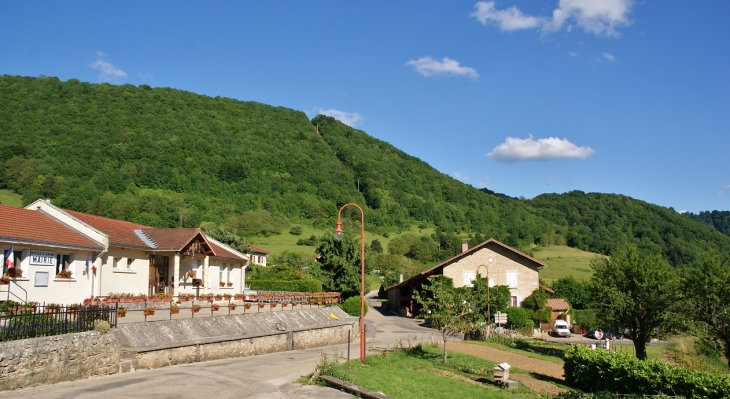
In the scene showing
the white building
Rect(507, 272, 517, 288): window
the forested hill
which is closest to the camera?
the white building

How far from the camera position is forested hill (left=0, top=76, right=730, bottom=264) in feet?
289

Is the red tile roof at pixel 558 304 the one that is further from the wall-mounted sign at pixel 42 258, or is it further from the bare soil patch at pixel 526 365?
the wall-mounted sign at pixel 42 258

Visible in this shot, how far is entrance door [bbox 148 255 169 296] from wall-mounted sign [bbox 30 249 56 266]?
8248 mm

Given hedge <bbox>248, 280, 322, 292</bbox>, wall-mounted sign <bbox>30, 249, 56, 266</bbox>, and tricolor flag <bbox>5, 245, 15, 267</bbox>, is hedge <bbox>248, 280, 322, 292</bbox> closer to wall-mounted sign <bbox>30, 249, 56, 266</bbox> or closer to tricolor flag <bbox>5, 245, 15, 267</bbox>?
wall-mounted sign <bbox>30, 249, 56, 266</bbox>

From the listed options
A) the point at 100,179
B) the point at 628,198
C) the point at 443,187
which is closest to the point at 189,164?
the point at 100,179

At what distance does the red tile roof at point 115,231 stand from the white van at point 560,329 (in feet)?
123

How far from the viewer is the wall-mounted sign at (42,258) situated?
2225cm

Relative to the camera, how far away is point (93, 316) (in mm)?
15836

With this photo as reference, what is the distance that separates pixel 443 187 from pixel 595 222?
39616 mm

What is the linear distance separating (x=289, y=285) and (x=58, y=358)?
3365cm

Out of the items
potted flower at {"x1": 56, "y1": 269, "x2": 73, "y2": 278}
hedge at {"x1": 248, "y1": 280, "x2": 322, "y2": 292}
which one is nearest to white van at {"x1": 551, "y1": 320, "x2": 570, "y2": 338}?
hedge at {"x1": 248, "y1": 280, "x2": 322, "y2": 292}

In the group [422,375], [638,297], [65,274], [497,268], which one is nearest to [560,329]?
[497,268]

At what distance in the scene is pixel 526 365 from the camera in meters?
24.8

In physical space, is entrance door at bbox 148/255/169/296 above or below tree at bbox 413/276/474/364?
above
